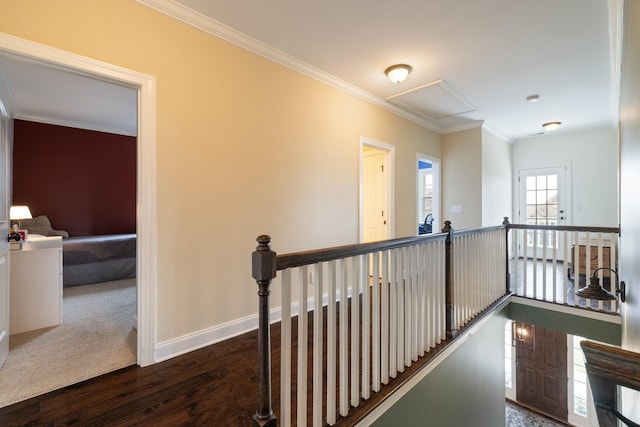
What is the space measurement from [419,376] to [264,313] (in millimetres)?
1507

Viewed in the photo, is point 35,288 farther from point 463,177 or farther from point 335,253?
point 463,177

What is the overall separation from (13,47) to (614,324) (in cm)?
560

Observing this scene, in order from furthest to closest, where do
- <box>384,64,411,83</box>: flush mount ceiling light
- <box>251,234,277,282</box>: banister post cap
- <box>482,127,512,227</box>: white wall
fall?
<box>482,127,512,227</box>: white wall, <box>384,64,411,83</box>: flush mount ceiling light, <box>251,234,277,282</box>: banister post cap

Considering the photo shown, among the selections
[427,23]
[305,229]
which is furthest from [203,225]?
[427,23]

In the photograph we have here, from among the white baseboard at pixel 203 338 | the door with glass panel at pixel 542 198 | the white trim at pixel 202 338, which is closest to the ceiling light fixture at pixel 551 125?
the door with glass panel at pixel 542 198

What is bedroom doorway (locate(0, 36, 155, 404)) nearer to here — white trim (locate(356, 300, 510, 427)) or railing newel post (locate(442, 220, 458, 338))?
white trim (locate(356, 300, 510, 427))

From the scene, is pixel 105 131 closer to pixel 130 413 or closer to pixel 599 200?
pixel 130 413

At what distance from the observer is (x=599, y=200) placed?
5457 millimetres

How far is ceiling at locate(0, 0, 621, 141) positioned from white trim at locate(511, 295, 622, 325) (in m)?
2.63

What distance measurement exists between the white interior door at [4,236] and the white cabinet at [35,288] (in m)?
0.57

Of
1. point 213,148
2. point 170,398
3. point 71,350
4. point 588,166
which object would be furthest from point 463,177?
point 71,350

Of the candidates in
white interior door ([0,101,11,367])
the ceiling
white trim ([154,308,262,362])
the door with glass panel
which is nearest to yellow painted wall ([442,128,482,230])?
the ceiling

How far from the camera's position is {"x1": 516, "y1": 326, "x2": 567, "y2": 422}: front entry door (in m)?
5.80

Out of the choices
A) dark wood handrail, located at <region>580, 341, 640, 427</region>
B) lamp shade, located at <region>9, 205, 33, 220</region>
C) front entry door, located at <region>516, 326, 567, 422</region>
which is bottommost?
front entry door, located at <region>516, 326, 567, 422</region>
